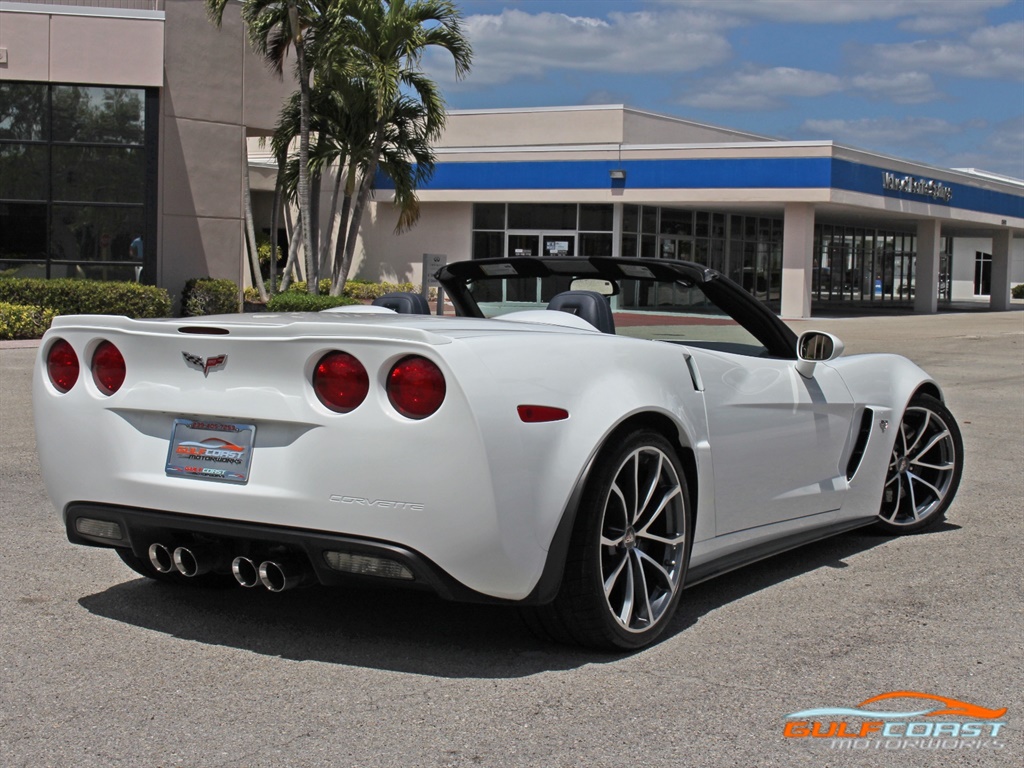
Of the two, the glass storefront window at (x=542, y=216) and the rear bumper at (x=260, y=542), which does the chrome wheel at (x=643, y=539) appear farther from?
the glass storefront window at (x=542, y=216)

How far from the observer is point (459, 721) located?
3.56 m

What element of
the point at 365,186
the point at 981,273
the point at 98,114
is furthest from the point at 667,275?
the point at 981,273

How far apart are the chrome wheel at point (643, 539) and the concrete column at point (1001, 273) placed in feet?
159

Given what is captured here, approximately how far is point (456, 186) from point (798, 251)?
10.7 m

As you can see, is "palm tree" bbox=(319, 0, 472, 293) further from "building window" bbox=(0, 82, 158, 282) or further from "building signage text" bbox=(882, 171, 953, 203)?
"building signage text" bbox=(882, 171, 953, 203)

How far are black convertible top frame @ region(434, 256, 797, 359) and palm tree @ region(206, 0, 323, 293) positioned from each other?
764 inches

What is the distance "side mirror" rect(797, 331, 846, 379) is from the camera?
205 inches

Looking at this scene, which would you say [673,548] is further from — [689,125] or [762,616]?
[689,125]

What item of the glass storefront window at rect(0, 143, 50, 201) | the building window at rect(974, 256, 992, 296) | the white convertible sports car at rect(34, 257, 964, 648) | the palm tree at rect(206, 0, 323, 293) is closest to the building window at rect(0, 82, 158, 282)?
the glass storefront window at rect(0, 143, 50, 201)

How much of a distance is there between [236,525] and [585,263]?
2.21m

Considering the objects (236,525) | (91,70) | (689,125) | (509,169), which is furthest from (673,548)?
(689,125)

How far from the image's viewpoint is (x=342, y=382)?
3836 mm

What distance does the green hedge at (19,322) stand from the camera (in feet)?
68.1

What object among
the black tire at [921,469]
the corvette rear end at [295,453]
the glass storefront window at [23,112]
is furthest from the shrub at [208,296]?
the corvette rear end at [295,453]
